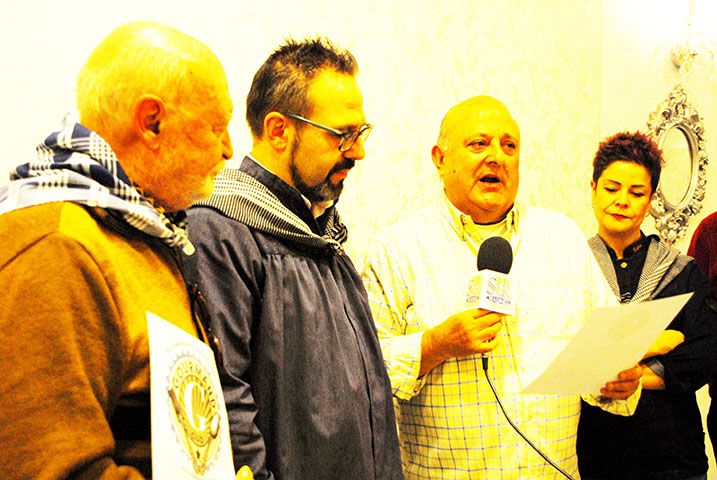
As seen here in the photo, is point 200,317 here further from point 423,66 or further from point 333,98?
point 423,66

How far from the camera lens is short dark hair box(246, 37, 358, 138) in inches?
66.5

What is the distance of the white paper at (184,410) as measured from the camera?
0.90 meters

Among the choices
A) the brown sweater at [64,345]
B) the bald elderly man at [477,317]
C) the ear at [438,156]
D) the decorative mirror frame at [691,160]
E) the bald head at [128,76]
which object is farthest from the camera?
the decorative mirror frame at [691,160]

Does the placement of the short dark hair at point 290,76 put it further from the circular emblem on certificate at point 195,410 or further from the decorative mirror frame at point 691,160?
the decorative mirror frame at point 691,160

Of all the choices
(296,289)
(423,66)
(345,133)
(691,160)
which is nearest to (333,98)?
(345,133)

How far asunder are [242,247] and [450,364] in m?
0.74

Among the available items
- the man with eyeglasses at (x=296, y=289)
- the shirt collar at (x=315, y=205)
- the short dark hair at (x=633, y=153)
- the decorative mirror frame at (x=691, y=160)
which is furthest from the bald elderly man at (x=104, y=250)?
the decorative mirror frame at (x=691, y=160)

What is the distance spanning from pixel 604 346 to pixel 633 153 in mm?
1011

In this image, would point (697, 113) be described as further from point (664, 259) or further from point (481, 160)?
point (481, 160)

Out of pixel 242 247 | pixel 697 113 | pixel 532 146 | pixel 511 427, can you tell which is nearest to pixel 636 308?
pixel 511 427

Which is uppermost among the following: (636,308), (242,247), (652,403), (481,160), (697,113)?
(697,113)

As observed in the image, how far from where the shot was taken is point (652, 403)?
234cm

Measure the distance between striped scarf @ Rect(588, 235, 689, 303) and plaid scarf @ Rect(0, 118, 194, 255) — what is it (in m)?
1.81

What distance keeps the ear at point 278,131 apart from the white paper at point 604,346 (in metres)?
0.76
